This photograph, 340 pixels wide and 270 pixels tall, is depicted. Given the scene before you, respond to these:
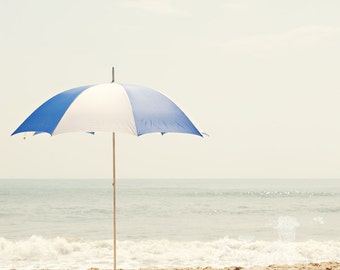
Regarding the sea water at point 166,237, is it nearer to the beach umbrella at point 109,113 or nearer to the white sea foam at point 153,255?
the white sea foam at point 153,255

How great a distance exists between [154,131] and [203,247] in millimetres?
11323

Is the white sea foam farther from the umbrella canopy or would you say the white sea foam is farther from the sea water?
the umbrella canopy

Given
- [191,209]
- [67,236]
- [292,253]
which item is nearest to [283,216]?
[191,209]

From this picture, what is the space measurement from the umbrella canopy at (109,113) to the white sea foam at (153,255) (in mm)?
7043

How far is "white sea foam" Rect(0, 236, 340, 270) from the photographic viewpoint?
12.9 meters

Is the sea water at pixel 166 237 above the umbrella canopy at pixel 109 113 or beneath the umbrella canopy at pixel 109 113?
beneath

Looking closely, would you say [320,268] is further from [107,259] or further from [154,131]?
[107,259]

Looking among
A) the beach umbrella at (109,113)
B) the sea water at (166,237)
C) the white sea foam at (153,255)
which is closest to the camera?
the beach umbrella at (109,113)

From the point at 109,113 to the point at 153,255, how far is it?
30.6 ft

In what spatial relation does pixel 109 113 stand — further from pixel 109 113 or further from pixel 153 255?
pixel 153 255

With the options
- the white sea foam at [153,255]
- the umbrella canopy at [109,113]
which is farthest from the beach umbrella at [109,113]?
the white sea foam at [153,255]

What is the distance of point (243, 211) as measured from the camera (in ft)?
109

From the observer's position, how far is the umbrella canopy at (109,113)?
5.42 m

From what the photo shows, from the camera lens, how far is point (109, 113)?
5.49 meters
